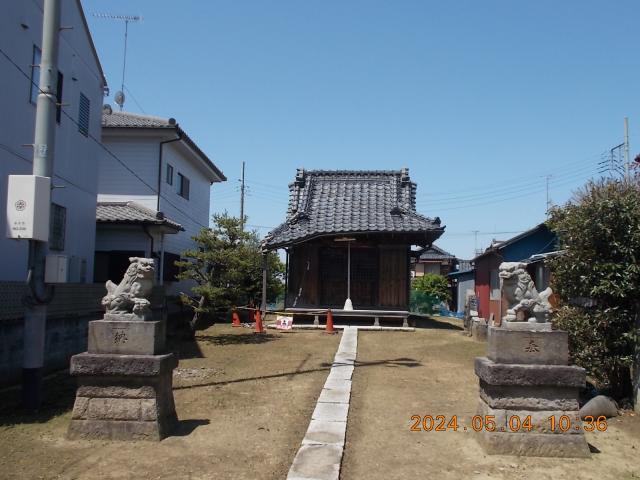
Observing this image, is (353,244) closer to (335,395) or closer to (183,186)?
(183,186)

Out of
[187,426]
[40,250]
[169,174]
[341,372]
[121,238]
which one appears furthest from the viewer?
[169,174]

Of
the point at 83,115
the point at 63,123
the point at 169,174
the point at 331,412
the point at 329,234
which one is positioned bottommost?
the point at 331,412

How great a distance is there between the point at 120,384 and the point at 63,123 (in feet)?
28.9

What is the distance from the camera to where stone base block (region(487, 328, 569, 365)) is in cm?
600

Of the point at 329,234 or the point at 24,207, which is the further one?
the point at 329,234

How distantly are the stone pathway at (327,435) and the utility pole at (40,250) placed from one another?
406 centimetres

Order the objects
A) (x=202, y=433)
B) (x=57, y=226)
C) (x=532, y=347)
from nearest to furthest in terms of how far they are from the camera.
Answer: (x=532, y=347), (x=202, y=433), (x=57, y=226)

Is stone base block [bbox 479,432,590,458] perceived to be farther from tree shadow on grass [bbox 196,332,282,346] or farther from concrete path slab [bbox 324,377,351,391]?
tree shadow on grass [bbox 196,332,282,346]

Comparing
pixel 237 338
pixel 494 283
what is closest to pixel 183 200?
pixel 237 338

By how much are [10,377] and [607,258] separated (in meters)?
10.2

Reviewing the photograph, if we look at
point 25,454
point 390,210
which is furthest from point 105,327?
point 390,210

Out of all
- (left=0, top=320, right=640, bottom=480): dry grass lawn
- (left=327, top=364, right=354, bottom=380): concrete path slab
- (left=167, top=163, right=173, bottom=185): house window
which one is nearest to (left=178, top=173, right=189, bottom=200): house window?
(left=167, top=163, right=173, bottom=185): house window

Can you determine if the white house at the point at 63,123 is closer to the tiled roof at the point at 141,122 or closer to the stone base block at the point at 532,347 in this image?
the tiled roof at the point at 141,122
